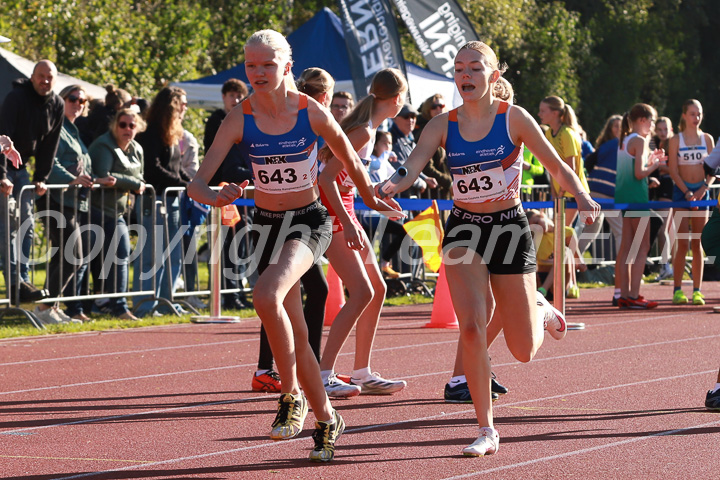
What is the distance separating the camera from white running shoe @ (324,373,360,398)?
7.62 metres

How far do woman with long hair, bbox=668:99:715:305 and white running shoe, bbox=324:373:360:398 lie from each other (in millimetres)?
7133

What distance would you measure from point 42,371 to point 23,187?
310 centimetres

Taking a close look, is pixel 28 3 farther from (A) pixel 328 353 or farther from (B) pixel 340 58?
(A) pixel 328 353

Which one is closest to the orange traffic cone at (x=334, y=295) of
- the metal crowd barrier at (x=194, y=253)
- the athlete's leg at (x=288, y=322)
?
the metal crowd barrier at (x=194, y=253)

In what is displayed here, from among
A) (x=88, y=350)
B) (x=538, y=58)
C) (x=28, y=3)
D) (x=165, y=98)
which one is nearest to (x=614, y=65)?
(x=538, y=58)

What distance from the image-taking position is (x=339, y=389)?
7.63m

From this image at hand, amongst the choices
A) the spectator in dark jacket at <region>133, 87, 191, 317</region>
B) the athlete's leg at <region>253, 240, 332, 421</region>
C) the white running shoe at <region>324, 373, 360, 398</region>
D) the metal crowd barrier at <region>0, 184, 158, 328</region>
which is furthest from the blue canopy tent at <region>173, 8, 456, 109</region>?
the athlete's leg at <region>253, 240, 332, 421</region>

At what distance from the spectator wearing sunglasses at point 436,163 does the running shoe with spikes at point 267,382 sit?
23.3 feet

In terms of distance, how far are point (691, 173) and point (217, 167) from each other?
940 centimetres

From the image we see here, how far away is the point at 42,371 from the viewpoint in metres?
9.00

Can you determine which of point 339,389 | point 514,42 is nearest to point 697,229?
point 339,389

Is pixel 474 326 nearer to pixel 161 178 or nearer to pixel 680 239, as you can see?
pixel 161 178

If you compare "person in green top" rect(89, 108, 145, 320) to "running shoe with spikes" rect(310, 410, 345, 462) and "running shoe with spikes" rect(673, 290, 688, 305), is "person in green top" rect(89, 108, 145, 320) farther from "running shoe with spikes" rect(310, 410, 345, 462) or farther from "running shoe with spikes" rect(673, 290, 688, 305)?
"running shoe with spikes" rect(310, 410, 345, 462)

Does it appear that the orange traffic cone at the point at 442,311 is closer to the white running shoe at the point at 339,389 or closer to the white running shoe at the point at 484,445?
the white running shoe at the point at 339,389
